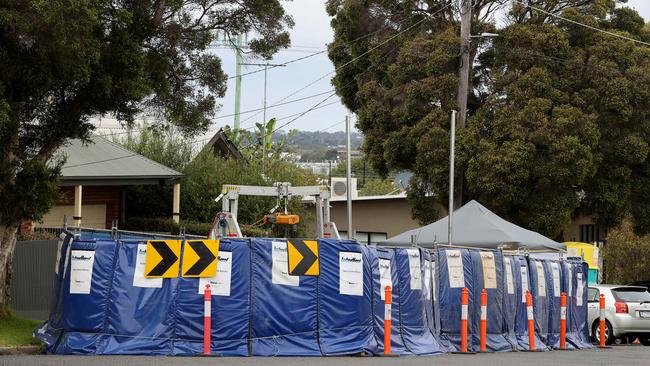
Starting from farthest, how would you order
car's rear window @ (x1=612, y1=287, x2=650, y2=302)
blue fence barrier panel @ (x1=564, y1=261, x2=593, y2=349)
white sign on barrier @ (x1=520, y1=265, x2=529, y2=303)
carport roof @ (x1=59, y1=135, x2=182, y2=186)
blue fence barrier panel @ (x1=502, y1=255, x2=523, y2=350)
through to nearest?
1. carport roof @ (x1=59, y1=135, x2=182, y2=186)
2. car's rear window @ (x1=612, y1=287, x2=650, y2=302)
3. blue fence barrier panel @ (x1=564, y1=261, x2=593, y2=349)
4. white sign on barrier @ (x1=520, y1=265, x2=529, y2=303)
5. blue fence barrier panel @ (x1=502, y1=255, x2=523, y2=350)

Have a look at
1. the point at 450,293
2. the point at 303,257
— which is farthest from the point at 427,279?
the point at 303,257

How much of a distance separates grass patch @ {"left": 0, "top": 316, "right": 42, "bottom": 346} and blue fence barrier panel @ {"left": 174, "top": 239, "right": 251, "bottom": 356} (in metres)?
2.83

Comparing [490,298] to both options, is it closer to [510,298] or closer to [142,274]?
[510,298]

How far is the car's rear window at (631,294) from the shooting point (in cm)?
2509

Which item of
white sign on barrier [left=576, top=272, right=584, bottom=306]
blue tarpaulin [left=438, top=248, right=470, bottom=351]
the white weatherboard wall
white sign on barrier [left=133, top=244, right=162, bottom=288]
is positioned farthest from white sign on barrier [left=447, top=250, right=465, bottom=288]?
the white weatherboard wall

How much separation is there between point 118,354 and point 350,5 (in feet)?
70.5

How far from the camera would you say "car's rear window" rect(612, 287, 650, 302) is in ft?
82.3

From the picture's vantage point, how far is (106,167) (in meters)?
31.5

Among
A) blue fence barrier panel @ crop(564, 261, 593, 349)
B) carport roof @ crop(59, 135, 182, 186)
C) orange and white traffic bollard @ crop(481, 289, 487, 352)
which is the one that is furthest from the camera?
carport roof @ crop(59, 135, 182, 186)

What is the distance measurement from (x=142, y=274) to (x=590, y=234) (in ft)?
99.3

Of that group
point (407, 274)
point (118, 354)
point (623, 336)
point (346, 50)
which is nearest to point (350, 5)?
point (346, 50)

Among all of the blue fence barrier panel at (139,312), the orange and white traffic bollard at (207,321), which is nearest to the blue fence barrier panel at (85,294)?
the blue fence barrier panel at (139,312)

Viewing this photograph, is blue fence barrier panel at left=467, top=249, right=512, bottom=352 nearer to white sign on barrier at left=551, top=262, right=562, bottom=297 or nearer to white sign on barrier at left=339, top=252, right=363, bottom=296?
white sign on barrier at left=551, top=262, right=562, bottom=297

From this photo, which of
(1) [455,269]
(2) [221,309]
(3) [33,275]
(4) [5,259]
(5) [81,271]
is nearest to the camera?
(2) [221,309]
